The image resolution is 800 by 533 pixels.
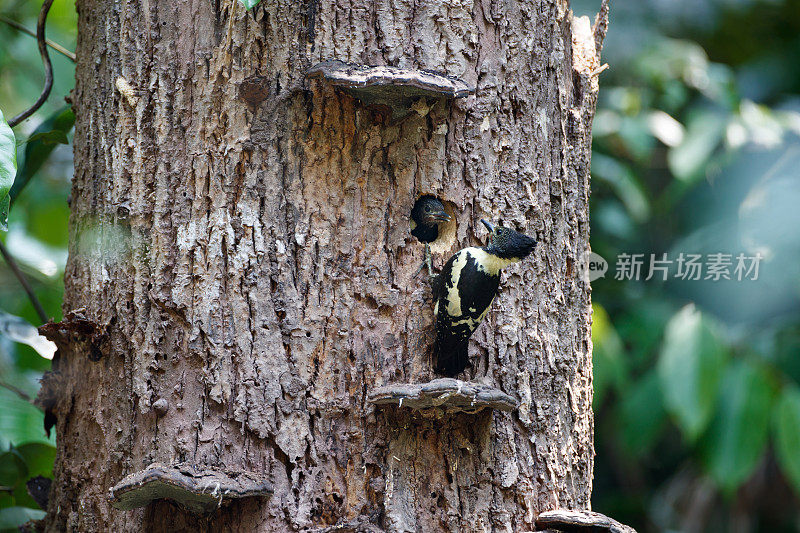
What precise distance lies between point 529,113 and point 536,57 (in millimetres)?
193

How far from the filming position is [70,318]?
2111mm

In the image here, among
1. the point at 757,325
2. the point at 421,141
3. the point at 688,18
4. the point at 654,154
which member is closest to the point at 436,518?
the point at 421,141

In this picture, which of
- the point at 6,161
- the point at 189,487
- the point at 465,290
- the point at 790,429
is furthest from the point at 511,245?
the point at 790,429

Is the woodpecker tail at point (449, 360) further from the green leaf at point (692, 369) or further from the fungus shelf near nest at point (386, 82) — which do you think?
the green leaf at point (692, 369)

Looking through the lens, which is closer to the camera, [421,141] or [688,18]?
[421,141]

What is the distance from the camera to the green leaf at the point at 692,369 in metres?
3.63

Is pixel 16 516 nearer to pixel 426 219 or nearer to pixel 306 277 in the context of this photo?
pixel 306 277

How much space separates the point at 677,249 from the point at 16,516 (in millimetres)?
4655

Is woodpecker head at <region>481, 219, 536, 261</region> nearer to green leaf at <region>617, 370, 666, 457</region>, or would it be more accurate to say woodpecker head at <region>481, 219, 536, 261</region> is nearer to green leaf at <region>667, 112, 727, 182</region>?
green leaf at <region>667, 112, 727, 182</region>

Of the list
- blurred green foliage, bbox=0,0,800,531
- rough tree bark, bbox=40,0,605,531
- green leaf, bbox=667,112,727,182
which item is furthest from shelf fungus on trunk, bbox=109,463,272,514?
green leaf, bbox=667,112,727,182

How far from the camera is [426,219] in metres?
2.13

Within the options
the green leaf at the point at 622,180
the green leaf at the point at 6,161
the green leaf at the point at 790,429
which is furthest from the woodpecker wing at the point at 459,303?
the green leaf at the point at 622,180

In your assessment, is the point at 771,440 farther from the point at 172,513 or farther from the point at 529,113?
the point at 172,513

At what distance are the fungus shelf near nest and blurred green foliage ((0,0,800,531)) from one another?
1319 mm
